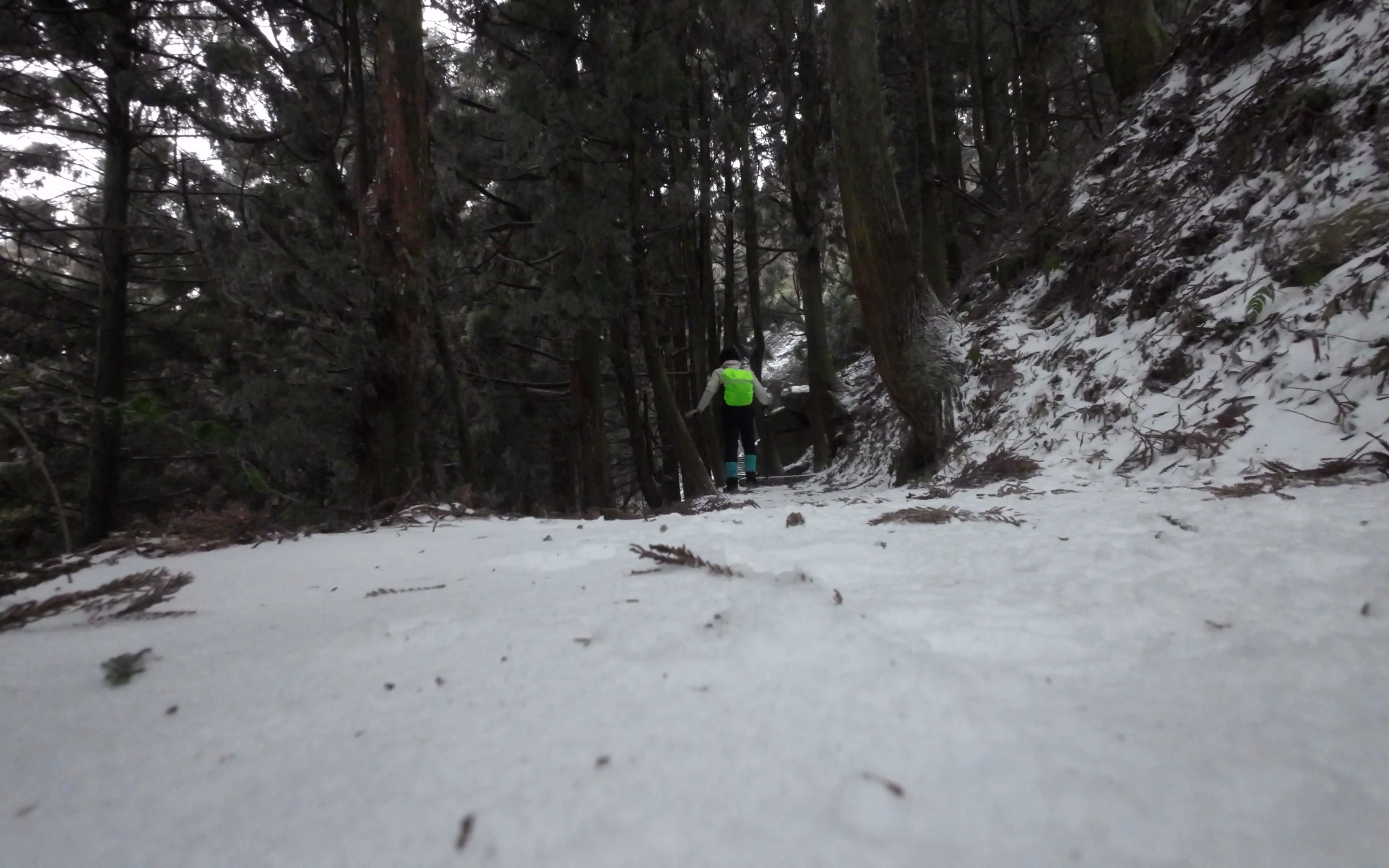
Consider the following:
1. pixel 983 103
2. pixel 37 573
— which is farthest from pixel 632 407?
pixel 37 573

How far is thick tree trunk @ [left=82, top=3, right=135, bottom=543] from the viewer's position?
7.93 m

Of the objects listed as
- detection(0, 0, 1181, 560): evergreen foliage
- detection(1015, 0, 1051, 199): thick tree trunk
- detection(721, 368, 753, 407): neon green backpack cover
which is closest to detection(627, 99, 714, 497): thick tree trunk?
detection(0, 0, 1181, 560): evergreen foliage

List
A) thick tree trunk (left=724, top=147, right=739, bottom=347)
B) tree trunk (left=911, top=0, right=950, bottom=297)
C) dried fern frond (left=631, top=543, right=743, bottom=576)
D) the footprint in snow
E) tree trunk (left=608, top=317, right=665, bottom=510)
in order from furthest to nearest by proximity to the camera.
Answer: thick tree trunk (left=724, top=147, right=739, bottom=347), tree trunk (left=911, top=0, right=950, bottom=297), tree trunk (left=608, top=317, right=665, bottom=510), dried fern frond (left=631, top=543, right=743, bottom=576), the footprint in snow

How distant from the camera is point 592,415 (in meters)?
9.67

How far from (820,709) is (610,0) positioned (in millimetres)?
9506

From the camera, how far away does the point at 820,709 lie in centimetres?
102

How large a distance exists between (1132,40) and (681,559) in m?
7.96

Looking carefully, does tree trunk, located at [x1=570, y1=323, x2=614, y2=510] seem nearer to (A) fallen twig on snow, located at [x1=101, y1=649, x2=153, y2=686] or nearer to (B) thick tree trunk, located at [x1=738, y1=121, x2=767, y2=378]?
(B) thick tree trunk, located at [x1=738, y1=121, x2=767, y2=378]

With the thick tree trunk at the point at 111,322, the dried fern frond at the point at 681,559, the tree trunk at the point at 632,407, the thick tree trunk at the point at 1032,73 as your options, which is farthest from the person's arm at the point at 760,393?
the thick tree trunk at the point at 111,322

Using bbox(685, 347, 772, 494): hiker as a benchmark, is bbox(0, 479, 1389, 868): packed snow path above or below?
below

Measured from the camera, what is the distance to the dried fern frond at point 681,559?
1.92 metres

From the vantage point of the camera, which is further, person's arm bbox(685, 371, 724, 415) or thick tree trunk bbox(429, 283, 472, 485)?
thick tree trunk bbox(429, 283, 472, 485)

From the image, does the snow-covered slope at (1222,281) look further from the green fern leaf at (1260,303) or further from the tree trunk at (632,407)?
the tree trunk at (632,407)

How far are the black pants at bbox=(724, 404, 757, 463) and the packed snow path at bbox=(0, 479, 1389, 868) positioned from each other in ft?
22.0
